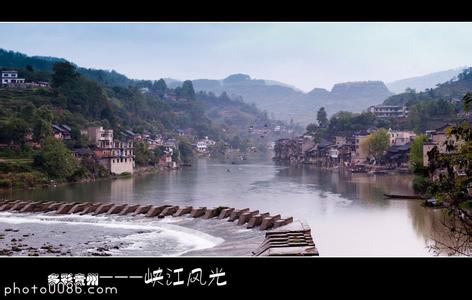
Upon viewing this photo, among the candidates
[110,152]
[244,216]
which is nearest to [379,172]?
[110,152]

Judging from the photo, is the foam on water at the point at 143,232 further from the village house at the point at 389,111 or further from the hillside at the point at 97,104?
the village house at the point at 389,111

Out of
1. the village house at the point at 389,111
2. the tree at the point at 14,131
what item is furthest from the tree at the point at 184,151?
the tree at the point at 14,131

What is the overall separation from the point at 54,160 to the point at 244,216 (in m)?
12.0

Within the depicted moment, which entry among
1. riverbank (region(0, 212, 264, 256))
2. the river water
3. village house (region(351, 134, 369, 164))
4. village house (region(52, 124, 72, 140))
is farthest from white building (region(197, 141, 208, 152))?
riverbank (region(0, 212, 264, 256))

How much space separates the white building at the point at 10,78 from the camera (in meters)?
31.7

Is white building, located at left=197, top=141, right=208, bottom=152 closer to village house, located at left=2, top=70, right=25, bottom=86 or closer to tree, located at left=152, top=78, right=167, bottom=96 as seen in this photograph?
village house, located at left=2, top=70, right=25, bottom=86

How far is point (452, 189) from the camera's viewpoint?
316 cm

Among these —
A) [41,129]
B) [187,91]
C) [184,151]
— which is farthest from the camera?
[187,91]

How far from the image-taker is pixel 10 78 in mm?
32312

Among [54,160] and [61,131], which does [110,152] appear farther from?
[54,160]

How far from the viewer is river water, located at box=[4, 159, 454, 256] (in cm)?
866
